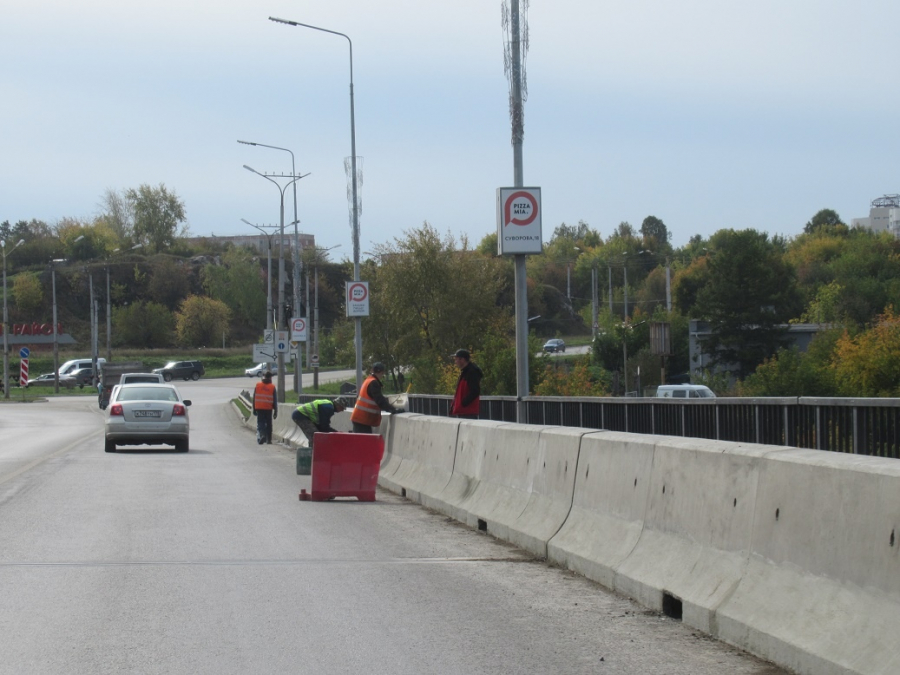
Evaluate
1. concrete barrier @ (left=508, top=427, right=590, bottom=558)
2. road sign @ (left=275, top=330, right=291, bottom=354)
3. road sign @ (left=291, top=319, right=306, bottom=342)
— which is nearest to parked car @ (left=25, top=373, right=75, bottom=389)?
road sign @ (left=275, top=330, right=291, bottom=354)

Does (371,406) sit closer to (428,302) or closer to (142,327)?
(428,302)

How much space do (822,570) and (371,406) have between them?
11235 millimetres

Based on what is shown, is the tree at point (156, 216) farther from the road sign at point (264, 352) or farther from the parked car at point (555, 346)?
the road sign at point (264, 352)

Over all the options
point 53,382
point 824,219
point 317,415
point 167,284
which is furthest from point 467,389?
point 824,219

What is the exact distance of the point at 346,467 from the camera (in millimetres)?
13953

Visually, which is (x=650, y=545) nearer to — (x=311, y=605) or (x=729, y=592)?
(x=729, y=592)

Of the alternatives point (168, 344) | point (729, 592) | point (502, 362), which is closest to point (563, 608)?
point (729, 592)

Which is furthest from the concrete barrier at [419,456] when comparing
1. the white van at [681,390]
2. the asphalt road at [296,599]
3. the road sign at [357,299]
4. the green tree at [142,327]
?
the green tree at [142,327]

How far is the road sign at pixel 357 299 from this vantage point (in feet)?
102

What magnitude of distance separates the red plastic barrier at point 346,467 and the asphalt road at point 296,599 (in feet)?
0.92

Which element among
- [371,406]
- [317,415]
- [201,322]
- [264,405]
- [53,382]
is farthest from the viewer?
[201,322]

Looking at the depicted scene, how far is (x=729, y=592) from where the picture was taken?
612cm

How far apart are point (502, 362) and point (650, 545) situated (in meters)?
37.1

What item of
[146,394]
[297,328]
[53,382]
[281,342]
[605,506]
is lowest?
[53,382]
